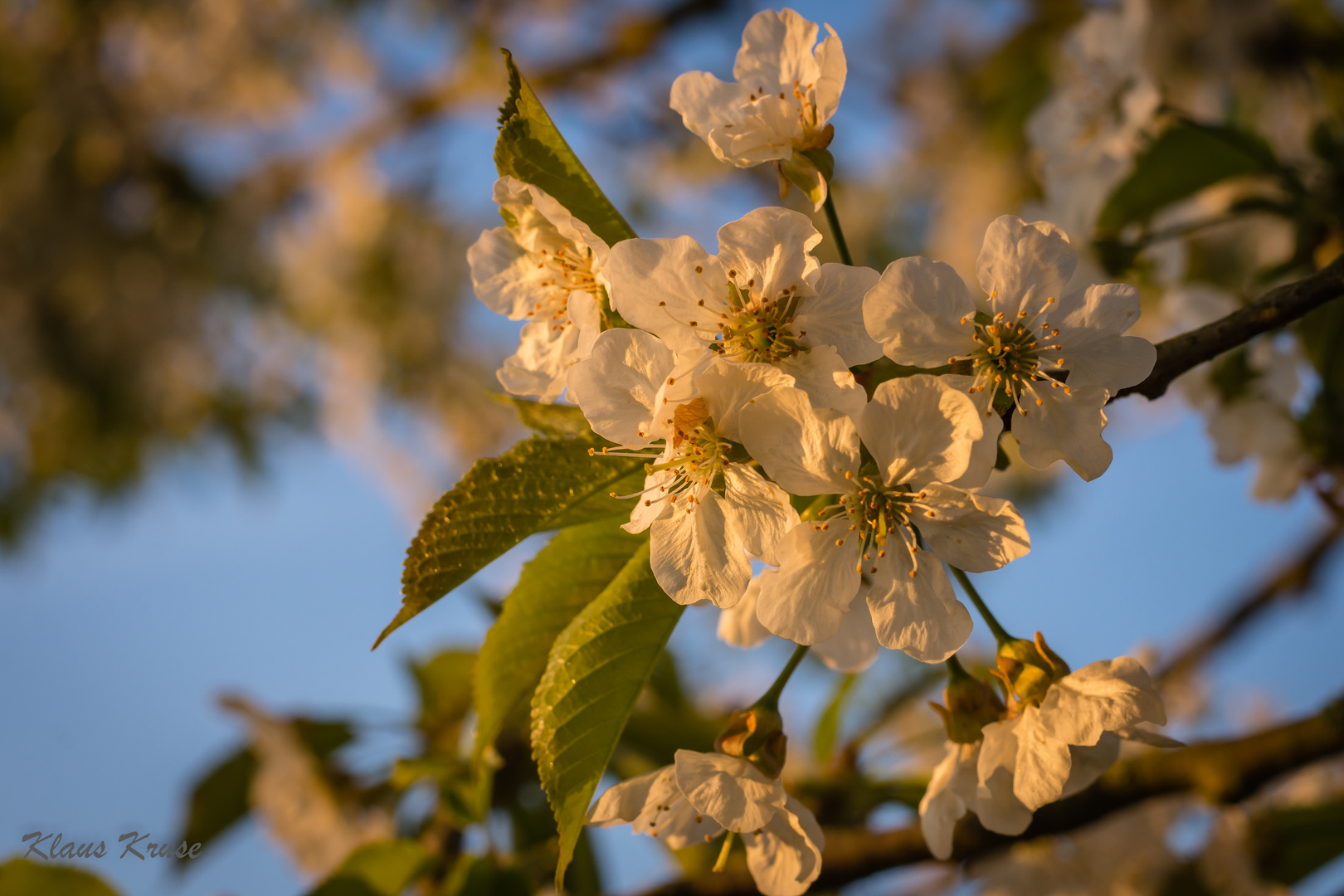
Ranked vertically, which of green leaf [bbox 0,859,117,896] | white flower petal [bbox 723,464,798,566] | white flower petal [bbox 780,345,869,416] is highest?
white flower petal [bbox 780,345,869,416]

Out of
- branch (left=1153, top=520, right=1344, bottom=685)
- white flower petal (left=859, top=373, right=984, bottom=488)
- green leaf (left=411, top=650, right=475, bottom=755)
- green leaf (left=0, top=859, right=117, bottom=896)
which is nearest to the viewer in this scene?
white flower petal (left=859, top=373, right=984, bottom=488)

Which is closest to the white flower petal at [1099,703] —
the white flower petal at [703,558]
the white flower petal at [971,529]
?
the white flower petal at [971,529]

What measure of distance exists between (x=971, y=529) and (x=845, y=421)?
102 millimetres

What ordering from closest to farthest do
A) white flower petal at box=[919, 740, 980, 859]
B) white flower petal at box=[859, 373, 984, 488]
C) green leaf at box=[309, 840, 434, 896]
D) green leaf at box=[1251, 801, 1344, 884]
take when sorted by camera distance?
1. white flower petal at box=[859, 373, 984, 488]
2. white flower petal at box=[919, 740, 980, 859]
3. green leaf at box=[309, 840, 434, 896]
4. green leaf at box=[1251, 801, 1344, 884]

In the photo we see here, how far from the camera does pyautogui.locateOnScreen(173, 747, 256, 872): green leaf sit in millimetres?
1051

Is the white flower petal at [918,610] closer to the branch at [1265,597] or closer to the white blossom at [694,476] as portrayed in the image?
the white blossom at [694,476]

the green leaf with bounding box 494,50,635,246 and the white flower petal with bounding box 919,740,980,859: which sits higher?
the green leaf with bounding box 494,50,635,246

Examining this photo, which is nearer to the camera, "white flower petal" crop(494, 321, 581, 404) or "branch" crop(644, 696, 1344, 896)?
"white flower petal" crop(494, 321, 581, 404)

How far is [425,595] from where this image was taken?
17.8 inches

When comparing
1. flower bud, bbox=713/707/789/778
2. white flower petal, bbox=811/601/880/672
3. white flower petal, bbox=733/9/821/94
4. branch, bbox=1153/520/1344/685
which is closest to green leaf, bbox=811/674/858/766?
white flower petal, bbox=811/601/880/672

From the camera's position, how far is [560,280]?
573mm

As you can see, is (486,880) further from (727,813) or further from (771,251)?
(771,251)

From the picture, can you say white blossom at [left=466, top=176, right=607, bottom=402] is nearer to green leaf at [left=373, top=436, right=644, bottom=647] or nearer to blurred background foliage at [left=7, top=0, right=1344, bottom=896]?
green leaf at [left=373, top=436, right=644, bottom=647]

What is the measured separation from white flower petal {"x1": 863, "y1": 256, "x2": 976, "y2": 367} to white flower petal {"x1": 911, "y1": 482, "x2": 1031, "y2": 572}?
75 mm
